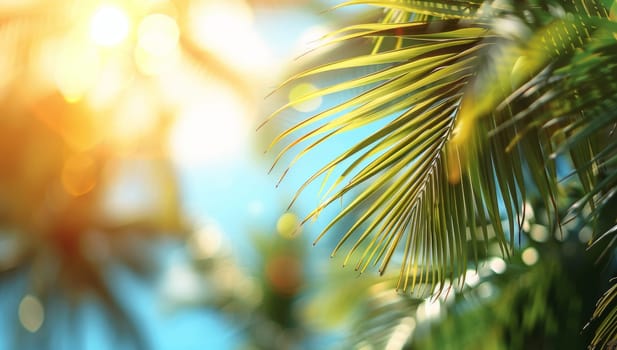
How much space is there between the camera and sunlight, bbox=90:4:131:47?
9.62 m

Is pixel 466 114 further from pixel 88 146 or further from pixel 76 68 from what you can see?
pixel 88 146

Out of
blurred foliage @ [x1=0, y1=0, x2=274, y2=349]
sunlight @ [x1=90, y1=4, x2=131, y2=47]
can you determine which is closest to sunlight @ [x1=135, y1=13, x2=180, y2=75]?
blurred foliage @ [x1=0, y1=0, x2=274, y2=349]

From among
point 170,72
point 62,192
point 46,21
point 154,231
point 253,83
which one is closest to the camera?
point 46,21

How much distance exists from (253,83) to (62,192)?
5.81 m

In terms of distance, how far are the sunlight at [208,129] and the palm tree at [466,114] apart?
7.37 metres

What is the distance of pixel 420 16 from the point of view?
2256 mm

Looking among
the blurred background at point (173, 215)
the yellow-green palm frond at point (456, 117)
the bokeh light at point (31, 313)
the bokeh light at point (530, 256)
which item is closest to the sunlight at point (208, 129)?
the blurred background at point (173, 215)

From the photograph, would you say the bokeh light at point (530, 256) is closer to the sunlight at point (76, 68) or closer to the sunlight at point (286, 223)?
the sunlight at point (286, 223)

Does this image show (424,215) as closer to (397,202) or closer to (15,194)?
(397,202)

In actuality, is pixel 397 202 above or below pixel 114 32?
below

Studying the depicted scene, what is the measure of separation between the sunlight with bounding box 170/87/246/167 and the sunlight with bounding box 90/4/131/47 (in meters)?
1.38

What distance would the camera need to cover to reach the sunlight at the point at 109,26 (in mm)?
9625

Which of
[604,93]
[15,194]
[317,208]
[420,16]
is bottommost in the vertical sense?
[604,93]

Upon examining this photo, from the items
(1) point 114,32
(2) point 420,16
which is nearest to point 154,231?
(1) point 114,32
